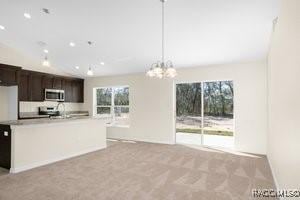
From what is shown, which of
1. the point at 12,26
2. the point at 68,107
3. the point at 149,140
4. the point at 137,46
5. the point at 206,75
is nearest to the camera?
the point at 12,26

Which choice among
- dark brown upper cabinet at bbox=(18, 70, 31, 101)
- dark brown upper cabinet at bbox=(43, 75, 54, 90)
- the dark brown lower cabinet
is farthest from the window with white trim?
the dark brown lower cabinet

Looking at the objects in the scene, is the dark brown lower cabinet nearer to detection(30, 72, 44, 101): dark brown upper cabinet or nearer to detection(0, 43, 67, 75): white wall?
detection(30, 72, 44, 101): dark brown upper cabinet

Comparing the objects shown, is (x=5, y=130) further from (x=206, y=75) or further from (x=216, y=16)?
(x=206, y=75)

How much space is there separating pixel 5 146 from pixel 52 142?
2.95ft

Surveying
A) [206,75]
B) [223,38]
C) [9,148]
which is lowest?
[9,148]

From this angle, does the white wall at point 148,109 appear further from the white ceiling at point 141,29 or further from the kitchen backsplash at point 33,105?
the kitchen backsplash at point 33,105

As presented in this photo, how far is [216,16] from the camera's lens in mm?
3473

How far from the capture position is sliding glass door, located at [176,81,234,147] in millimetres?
6004

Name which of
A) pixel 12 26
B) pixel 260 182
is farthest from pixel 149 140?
pixel 12 26

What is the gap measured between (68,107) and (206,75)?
571 centimetres

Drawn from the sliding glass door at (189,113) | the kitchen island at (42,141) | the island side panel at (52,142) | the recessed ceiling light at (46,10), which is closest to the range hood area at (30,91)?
the kitchen island at (42,141)

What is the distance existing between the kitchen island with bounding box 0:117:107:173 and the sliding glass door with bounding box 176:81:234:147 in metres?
3.01

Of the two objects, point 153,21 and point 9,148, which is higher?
point 153,21

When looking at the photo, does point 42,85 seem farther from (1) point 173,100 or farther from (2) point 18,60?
(1) point 173,100
